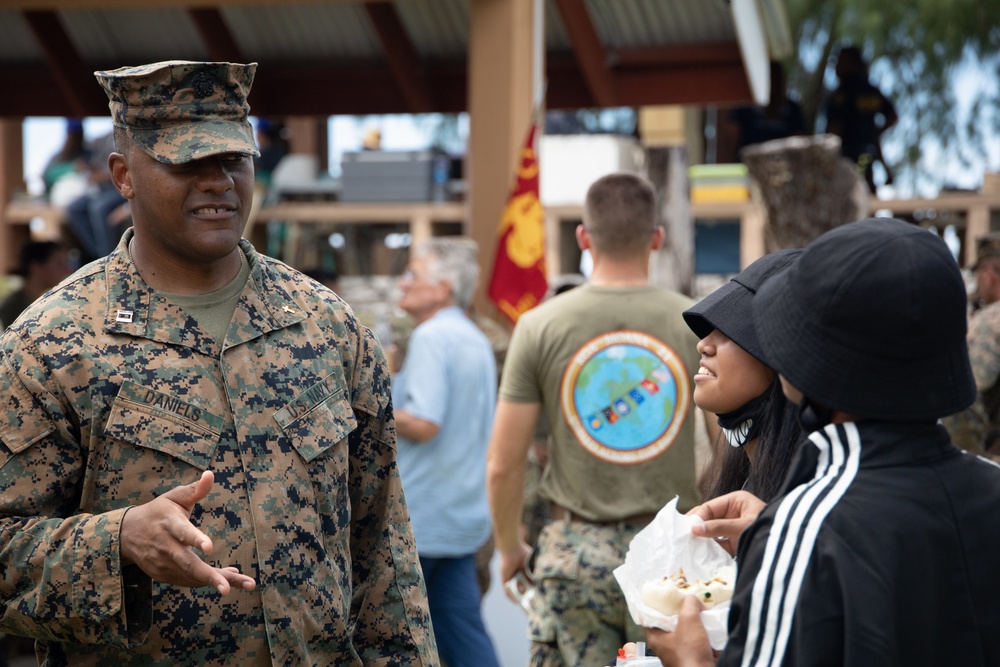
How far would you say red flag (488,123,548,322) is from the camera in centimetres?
696

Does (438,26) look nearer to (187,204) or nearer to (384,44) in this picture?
(384,44)

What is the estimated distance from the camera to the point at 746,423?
2604mm

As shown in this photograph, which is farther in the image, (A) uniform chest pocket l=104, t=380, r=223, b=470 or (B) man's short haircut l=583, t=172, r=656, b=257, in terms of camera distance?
(B) man's short haircut l=583, t=172, r=656, b=257

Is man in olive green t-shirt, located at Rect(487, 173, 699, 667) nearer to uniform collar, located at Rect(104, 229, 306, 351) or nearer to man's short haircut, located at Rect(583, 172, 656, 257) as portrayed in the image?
man's short haircut, located at Rect(583, 172, 656, 257)

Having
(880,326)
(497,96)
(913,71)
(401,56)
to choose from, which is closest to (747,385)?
(880,326)

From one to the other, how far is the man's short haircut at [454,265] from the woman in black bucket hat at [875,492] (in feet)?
13.5

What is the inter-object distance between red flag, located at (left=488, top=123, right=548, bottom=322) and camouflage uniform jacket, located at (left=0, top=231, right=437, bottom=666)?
432cm

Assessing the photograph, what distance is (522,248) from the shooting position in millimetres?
7023

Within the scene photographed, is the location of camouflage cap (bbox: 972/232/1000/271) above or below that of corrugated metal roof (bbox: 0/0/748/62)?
below

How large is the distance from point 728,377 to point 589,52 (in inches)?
241

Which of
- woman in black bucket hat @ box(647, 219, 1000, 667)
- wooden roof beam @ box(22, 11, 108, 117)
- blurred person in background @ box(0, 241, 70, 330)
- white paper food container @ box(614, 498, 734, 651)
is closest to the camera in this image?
woman in black bucket hat @ box(647, 219, 1000, 667)

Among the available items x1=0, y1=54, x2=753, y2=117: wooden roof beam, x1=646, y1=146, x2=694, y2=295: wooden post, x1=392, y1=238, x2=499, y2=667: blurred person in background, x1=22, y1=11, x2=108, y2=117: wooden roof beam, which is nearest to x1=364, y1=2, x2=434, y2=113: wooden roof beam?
x1=0, y1=54, x2=753, y2=117: wooden roof beam

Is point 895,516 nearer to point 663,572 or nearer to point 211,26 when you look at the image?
point 663,572

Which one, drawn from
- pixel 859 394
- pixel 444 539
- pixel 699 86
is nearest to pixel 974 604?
pixel 859 394
